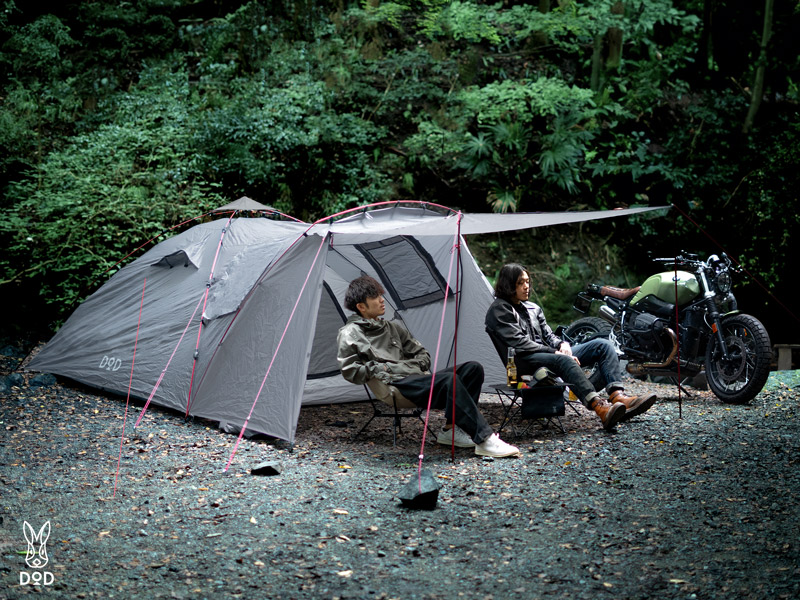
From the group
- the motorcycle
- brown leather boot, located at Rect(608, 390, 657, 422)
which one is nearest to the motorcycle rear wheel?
the motorcycle

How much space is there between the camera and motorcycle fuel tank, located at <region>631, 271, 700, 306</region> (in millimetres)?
6619

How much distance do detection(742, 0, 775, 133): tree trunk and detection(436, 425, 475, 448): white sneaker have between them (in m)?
8.14

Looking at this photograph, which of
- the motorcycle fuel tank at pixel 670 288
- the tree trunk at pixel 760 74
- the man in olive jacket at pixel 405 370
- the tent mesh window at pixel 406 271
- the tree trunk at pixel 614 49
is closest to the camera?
the man in olive jacket at pixel 405 370

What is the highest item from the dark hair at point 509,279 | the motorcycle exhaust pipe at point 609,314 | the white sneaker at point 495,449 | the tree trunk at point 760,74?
the tree trunk at point 760,74

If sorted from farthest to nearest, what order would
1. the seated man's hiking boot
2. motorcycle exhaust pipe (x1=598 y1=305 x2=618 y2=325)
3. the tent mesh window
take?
motorcycle exhaust pipe (x1=598 y1=305 x2=618 y2=325), the tent mesh window, the seated man's hiking boot

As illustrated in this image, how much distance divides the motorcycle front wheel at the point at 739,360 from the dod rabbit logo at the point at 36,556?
5077mm

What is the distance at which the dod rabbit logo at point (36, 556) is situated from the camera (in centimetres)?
305

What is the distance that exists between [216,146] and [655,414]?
6.99 m

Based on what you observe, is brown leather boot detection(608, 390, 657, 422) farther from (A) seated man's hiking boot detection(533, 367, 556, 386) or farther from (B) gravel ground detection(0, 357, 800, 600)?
(A) seated man's hiking boot detection(533, 367, 556, 386)

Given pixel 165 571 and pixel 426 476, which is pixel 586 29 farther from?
pixel 165 571

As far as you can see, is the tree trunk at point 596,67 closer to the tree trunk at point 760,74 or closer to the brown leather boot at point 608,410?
the tree trunk at point 760,74

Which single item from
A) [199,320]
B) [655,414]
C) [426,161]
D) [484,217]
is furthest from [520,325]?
[426,161]

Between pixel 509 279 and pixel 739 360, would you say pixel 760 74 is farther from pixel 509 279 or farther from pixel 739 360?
pixel 509 279

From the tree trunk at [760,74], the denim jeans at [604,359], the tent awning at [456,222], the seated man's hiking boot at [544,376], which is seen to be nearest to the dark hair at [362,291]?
the tent awning at [456,222]
